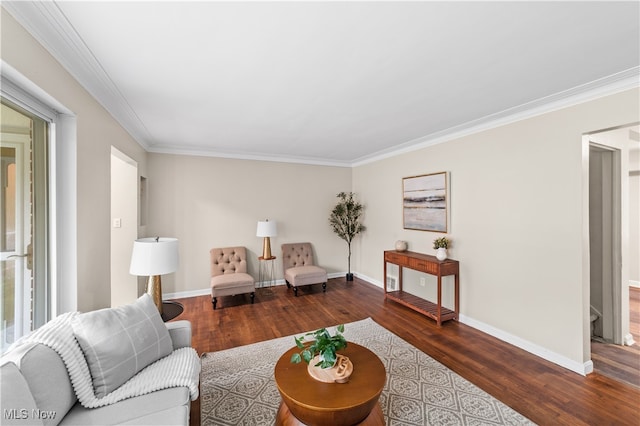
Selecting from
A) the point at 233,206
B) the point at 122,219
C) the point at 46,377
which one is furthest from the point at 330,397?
the point at 233,206

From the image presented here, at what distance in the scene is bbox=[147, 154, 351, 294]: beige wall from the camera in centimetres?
460

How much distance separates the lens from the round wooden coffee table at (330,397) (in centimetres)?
150

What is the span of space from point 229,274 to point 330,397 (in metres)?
3.38

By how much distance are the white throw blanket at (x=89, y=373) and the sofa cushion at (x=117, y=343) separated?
32 millimetres

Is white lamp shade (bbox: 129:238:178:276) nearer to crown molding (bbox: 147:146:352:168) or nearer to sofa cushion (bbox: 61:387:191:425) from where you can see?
sofa cushion (bbox: 61:387:191:425)

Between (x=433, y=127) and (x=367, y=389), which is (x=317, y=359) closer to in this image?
(x=367, y=389)

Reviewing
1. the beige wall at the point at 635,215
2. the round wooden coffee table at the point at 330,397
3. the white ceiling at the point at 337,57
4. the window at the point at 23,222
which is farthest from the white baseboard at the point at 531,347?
the beige wall at the point at 635,215

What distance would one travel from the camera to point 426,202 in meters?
4.17

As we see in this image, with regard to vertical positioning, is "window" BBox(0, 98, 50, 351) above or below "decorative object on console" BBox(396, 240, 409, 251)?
above

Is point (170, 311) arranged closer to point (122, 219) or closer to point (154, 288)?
point (154, 288)

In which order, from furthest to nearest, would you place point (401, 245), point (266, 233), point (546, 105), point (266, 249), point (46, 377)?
point (266, 249), point (266, 233), point (401, 245), point (546, 105), point (46, 377)

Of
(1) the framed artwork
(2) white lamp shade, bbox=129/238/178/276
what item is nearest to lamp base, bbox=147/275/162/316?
(2) white lamp shade, bbox=129/238/178/276

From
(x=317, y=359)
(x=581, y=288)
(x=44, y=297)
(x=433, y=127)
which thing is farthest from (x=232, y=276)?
(x=581, y=288)

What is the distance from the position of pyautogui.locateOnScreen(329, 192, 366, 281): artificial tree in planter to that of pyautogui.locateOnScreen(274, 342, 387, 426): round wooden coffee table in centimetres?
395
